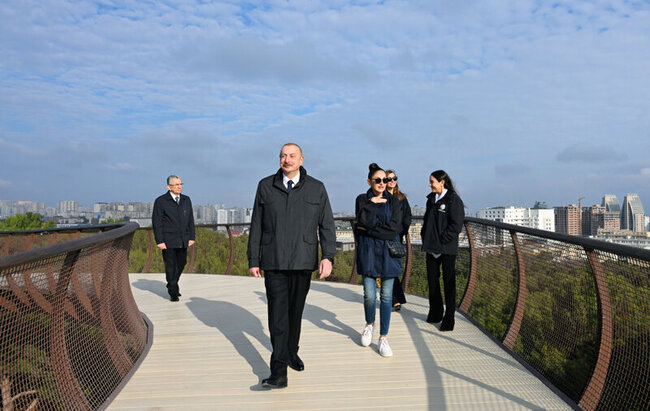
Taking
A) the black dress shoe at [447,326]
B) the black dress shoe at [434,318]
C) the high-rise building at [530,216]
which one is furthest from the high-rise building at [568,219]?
the black dress shoe at [447,326]

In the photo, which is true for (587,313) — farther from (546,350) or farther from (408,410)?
(408,410)

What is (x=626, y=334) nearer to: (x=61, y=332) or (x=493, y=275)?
(x=493, y=275)

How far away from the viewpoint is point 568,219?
131 m

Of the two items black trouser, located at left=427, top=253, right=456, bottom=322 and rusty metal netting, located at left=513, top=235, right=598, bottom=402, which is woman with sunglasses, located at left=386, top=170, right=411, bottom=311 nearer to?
black trouser, located at left=427, top=253, right=456, bottom=322

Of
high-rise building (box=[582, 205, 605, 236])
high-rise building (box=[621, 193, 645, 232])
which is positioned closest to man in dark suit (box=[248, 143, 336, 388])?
high-rise building (box=[582, 205, 605, 236])

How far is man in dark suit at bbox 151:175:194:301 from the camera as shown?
694cm

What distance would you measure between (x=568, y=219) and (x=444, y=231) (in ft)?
456

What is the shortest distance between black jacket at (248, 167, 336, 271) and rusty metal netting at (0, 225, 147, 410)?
3.44 ft

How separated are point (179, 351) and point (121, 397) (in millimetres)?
1183

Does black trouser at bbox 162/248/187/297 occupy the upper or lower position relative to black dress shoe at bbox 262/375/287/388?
upper

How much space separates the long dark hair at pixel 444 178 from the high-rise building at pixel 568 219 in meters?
132

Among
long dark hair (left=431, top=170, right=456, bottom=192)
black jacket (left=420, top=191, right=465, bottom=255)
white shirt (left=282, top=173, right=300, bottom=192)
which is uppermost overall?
long dark hair (left=431, top=170, right=456, bottom=192)

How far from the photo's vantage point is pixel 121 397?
3416 millimetres

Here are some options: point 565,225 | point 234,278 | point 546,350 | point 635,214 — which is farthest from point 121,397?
point 635,214
